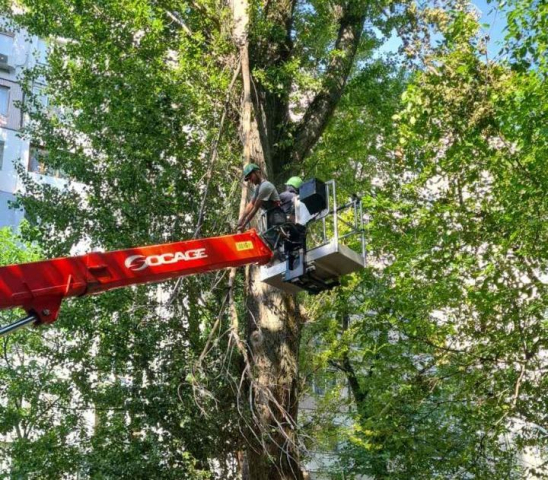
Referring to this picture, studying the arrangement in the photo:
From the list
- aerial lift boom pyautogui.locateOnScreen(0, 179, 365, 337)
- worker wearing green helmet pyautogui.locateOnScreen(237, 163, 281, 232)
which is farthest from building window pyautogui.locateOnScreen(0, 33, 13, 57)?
aerial lift boom pyautogui.locateOnScreen(0, 179, 365, 337)

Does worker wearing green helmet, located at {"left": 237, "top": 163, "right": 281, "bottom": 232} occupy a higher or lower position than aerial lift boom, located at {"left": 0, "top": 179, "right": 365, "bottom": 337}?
higher

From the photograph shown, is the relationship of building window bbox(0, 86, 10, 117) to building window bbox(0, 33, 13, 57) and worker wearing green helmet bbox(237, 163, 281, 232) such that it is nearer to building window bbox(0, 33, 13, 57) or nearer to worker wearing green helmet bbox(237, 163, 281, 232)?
building window bbox(0, 33, 13, 57)

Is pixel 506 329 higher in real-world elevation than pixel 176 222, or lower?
lower

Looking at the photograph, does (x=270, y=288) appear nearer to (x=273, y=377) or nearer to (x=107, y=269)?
(x=273, y=377)

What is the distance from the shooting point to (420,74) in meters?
11.2

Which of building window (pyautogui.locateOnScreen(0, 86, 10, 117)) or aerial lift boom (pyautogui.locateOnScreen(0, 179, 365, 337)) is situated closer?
aerial lift boom (pyautogui.locateOnScreen(0, 179, 365, 337))

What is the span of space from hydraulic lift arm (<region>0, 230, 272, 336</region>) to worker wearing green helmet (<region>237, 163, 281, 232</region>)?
245 mm

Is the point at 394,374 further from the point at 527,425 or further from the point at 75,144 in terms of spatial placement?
the point at 75,144

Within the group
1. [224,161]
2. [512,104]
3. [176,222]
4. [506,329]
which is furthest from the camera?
[506,329]

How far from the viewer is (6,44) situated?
930 inches

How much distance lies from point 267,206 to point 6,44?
19.4 m

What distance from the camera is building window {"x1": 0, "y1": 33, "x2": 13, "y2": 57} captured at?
23484mm

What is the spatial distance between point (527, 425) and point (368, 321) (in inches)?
133

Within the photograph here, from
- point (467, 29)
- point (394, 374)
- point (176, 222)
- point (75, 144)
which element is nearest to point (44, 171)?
point (75, 144)
